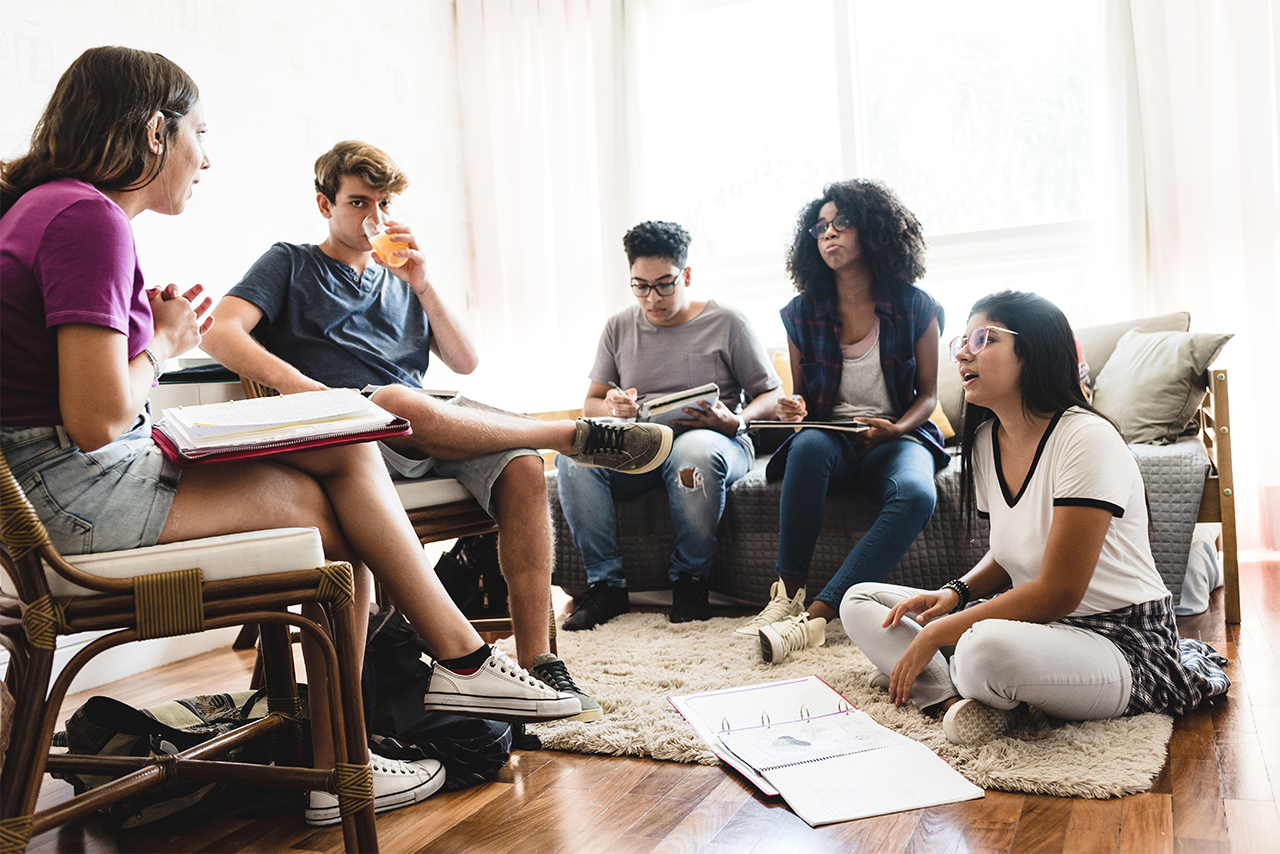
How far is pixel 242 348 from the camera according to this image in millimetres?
1909

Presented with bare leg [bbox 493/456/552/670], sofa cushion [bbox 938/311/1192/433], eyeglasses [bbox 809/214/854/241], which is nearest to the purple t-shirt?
bare leg [bbox 493/456/552/670]

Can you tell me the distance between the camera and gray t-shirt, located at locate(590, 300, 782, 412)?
2.74 metres

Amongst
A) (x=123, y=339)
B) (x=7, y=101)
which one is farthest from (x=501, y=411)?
(x=7, y=101)

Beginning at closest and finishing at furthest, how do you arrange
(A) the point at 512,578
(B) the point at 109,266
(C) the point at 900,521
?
1. (B) the point at 109,266
2. (A) the point at 512,578
3. (C) the point at 900,521

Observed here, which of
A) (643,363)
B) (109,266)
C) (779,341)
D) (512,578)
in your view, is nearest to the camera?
(109,266)

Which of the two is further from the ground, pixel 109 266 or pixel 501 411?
pixel 109 266

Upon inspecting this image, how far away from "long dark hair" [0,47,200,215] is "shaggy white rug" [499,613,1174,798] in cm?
110

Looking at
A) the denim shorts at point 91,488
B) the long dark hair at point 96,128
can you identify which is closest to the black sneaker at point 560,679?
the denim shorts at point 91,488

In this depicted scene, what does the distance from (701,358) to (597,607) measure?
30.7 inches

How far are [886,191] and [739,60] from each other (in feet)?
5.47

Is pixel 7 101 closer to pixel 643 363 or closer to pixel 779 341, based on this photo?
pixel 643 363

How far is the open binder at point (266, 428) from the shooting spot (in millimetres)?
1160

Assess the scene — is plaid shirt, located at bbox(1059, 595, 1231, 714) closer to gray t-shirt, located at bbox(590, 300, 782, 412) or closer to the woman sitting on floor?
the woman sitting on floor

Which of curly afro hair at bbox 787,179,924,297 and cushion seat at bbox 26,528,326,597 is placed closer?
cushion seat at bbox 26,528,326,597
